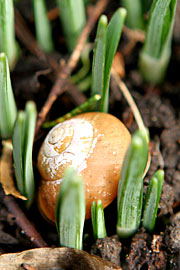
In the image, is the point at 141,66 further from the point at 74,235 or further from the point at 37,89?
the point at 74,235

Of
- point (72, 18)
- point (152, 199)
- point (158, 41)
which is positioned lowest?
point (152, 199)

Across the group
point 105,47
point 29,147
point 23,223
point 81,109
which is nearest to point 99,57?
point 105,47

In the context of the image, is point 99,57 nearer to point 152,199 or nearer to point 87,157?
point 87,157

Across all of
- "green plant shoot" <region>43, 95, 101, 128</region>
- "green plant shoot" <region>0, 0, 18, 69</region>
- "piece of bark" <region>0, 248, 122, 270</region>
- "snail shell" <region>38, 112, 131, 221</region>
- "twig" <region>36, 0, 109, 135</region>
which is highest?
"green plant shoot" <region>0, 0, 18, 69</region>

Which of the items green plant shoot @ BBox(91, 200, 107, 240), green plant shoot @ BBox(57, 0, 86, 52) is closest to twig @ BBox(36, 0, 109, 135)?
green plant shoot @ BBox(57, 0, 86, 52)

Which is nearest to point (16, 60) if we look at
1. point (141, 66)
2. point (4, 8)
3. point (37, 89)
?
point (37, 89)

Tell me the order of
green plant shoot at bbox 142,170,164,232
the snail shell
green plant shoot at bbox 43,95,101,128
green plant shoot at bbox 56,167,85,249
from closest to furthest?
green plant shoot at bbox 56,167,85,249, green plant shoot at bbox 142,170,164,232, the snail shell, green plant shoot at bbox 43,95,101,128

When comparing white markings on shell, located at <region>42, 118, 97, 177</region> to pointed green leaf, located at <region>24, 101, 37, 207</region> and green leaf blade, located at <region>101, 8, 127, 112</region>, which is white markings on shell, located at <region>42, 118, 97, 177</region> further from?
green leaf blade, located at <region>101, 8, 127, 112</region>

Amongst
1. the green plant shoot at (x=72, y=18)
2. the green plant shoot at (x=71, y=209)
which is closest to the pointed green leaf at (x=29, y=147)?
the green plant shoot at (x=71, y=209)
